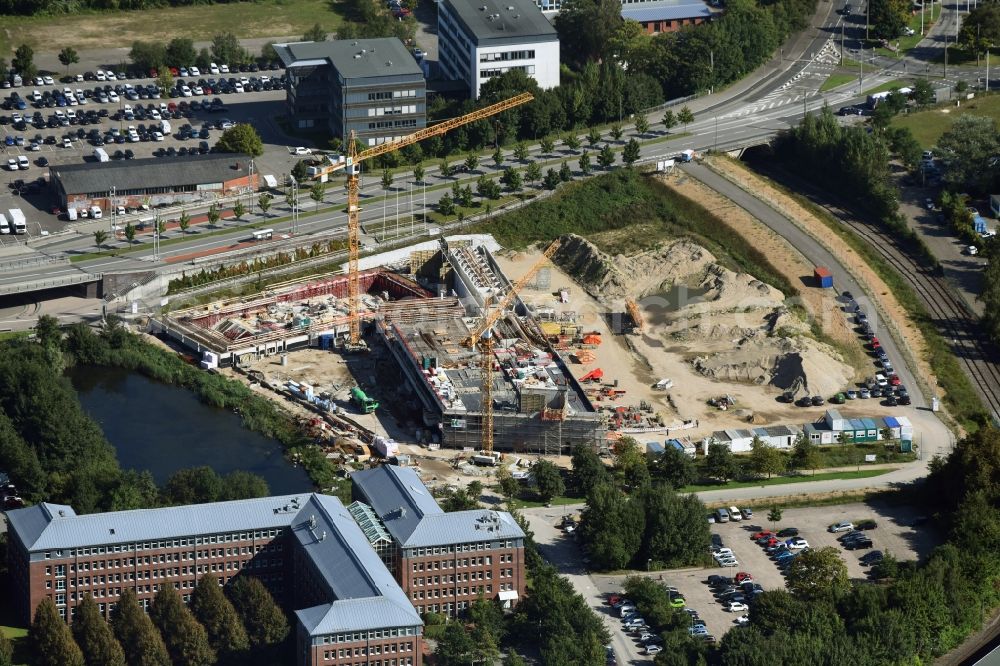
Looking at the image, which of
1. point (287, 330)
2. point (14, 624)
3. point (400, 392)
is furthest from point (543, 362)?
point (14, 624)

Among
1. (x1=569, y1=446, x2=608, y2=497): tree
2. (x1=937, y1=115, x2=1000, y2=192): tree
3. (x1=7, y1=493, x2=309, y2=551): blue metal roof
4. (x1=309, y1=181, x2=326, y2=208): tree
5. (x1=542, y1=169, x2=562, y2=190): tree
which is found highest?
(x1=937, y1=115, x2=1000, y2=192): tree

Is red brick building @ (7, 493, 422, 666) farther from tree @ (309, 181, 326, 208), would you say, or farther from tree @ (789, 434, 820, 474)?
tree @ (309, 181, 326, 208)

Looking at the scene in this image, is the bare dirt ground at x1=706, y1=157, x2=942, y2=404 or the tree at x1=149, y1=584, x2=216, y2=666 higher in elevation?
the bare dirt ground at x1=706, y1=157, x2=942, y2=404

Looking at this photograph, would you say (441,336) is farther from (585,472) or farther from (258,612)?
(258,612)

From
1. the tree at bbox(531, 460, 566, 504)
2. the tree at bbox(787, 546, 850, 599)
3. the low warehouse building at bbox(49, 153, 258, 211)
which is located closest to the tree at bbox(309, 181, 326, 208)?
the low warehouse building at bbox(49, 153, 258, 211)

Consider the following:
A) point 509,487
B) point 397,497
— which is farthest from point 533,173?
point 397,497

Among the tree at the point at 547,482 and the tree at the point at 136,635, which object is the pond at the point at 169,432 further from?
the tree at the point at 136,635
